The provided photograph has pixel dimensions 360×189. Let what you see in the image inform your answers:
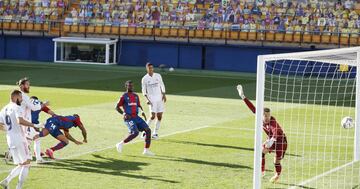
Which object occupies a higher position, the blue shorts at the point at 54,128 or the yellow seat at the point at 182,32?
the yellow seat at the point at 182,32

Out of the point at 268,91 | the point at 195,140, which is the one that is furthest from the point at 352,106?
the point at 195,140

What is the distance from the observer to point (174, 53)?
48.1 metres

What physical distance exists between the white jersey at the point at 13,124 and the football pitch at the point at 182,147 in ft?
4.20

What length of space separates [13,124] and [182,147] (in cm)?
688

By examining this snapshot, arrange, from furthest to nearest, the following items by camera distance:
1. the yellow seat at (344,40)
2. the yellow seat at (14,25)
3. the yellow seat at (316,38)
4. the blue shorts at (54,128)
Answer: the yellow seat at (14,25), the yellow seat at (316,38), the yellow seat at (344,40), the blue shorts at (54,128)

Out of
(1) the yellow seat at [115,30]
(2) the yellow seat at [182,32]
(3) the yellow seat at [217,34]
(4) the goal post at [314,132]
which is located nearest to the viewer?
(4) the goal post at [314,132]

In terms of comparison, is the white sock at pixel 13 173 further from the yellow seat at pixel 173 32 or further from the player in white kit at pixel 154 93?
the yellow seat at pixel 173 32

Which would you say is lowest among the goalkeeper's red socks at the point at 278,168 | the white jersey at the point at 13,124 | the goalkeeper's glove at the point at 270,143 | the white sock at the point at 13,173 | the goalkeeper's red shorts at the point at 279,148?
the goalkeeper's red socks at the point at 278,168

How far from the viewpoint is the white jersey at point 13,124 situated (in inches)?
576

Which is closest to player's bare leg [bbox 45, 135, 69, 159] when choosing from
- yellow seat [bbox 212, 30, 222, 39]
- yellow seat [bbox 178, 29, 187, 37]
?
yellow seat [bbox 212, 30, 222, 39]

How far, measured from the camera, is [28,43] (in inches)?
2004

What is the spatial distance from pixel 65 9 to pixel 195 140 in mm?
33782

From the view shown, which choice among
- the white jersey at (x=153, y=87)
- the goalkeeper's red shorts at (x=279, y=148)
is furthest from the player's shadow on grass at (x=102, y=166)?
the white jersey at (x=153, y=87)

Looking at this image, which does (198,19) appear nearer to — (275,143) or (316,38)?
(316,38)
